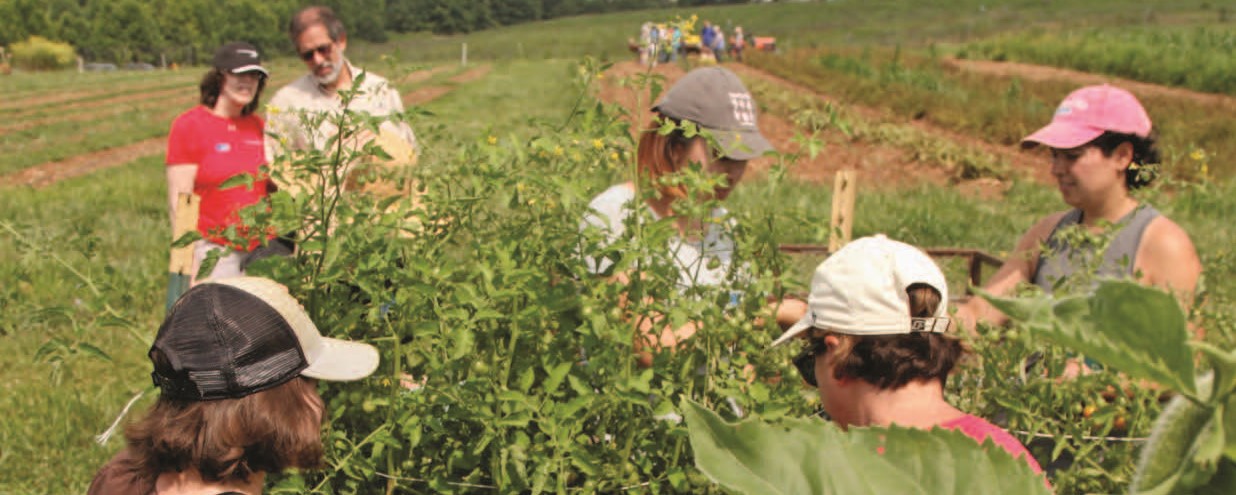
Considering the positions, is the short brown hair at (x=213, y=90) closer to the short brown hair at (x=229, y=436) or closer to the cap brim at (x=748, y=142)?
the cap brim at (x=748, y=142)

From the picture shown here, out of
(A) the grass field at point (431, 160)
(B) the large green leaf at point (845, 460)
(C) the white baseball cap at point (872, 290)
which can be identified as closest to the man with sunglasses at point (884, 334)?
(C) the white baseball cap at point (872, 290)

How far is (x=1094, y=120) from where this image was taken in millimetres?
3000

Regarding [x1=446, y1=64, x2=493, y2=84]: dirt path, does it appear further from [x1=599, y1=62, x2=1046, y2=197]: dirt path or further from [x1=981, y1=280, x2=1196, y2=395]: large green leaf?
[x1=981, y1=280, x2=1196, y2=395]: large green leaf

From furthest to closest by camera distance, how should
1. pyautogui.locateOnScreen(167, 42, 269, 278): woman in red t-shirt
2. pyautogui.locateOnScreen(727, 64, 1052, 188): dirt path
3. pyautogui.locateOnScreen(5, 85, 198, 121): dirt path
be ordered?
pyautogui.locateOnScreen(5, 85, 198, 121): dirt path
pyautogui.locateOnScreen(727, 64, 1052, 188): dirt path
pyautogui.locateOnScreen(167, 42, 269, 278): woman in red t-shirt

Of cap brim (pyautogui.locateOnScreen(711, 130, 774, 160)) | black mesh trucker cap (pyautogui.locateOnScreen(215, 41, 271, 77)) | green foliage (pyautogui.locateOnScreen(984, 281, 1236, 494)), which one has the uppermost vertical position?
green foliage (pyautogui.locateOnScreen(984, 281, 1236, 494))

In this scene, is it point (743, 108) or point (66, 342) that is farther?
point (743, 108)

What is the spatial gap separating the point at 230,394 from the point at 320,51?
241 centimetres

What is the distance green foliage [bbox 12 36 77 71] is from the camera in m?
58.1

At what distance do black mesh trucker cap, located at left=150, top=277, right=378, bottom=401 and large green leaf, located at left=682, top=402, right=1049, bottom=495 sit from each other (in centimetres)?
167

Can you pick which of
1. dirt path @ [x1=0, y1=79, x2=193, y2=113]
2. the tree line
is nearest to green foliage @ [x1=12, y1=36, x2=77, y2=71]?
the tree line

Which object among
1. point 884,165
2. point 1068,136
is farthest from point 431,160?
point 884,165

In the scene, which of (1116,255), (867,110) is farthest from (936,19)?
(1116,255)

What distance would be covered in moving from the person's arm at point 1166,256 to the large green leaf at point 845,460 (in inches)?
108

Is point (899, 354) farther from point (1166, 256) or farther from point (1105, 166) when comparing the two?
point (1105, 166)
